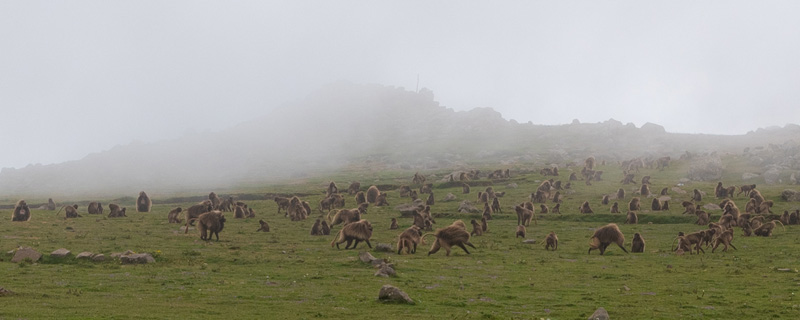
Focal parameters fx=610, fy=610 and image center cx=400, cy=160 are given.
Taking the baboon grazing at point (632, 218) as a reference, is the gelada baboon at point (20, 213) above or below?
above

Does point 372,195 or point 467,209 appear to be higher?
point 372,195

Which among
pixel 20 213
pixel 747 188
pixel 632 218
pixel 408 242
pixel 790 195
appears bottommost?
pixel 632 218

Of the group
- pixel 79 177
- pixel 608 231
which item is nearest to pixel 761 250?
pixel 608 231

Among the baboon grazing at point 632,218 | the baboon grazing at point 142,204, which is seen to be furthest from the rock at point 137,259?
the baboon grazing at point 632,218

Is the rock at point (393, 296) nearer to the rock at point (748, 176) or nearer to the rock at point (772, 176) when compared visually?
the rock at point (772, 176)

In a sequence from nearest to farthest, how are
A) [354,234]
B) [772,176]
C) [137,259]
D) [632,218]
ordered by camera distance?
[137,259], [354,234], [632,218], [772,176]

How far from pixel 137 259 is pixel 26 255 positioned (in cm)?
466

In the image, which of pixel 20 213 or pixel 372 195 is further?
pixel 372 195

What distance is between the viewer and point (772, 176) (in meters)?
73.5

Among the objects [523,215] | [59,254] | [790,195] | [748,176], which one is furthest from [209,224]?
[748,176]

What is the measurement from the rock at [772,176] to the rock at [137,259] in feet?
236

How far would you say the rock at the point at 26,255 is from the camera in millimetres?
24958

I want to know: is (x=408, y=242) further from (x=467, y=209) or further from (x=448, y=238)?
(x=467, y=209)

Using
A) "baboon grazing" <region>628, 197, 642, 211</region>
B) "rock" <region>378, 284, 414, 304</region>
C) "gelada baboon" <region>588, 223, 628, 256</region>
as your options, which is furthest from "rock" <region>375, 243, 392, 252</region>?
"baboon grazing" <region>628, 197, 642, 211</region>
